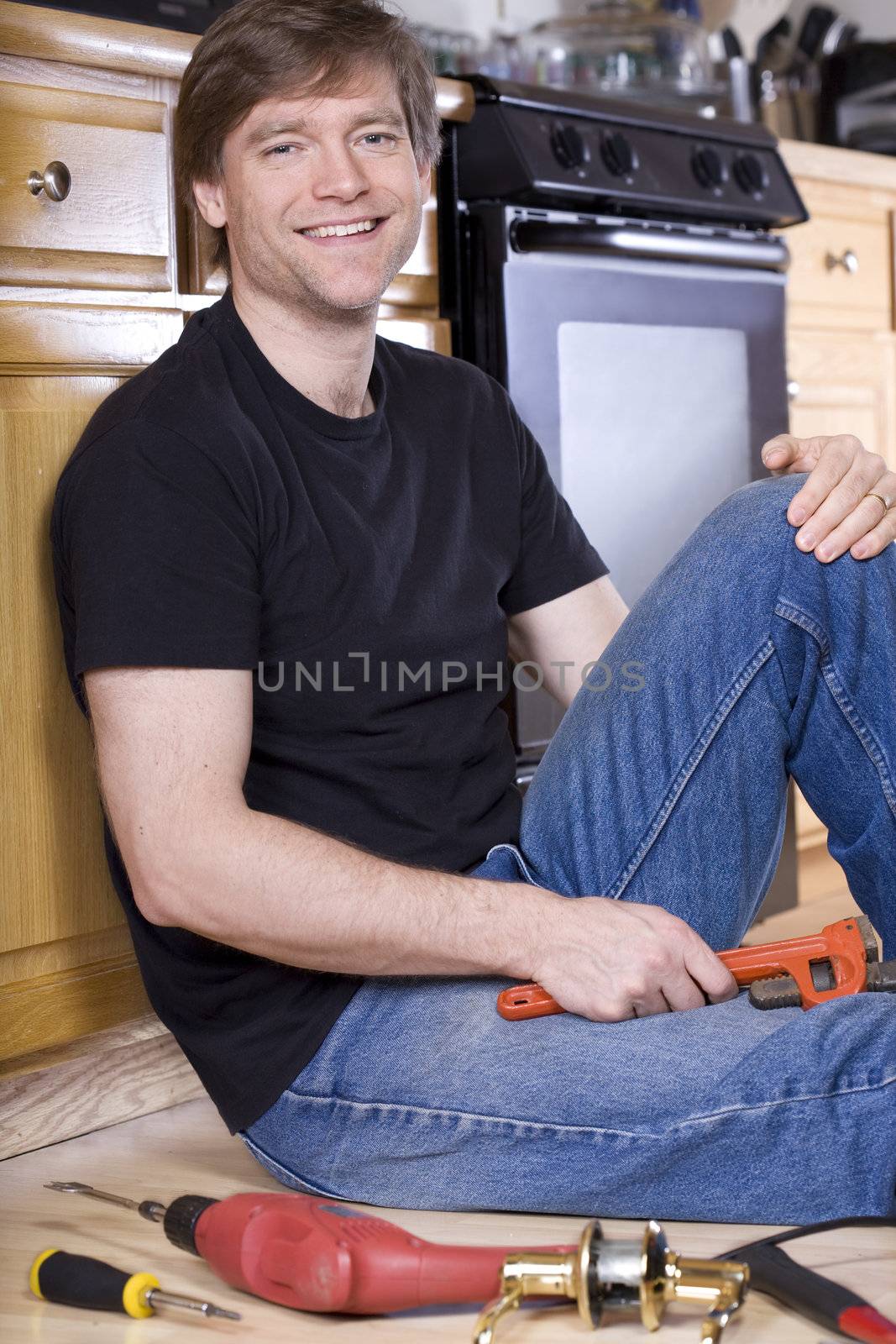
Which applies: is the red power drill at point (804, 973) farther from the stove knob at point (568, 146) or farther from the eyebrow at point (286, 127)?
the stove knob at point (568, 146)

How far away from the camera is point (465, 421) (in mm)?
1350

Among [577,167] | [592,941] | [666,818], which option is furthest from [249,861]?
[577,167]

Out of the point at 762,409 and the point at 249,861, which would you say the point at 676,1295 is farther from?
the point at 762,409

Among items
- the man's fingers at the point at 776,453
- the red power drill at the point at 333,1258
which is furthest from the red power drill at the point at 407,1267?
the man's fingers at the point at 776,453

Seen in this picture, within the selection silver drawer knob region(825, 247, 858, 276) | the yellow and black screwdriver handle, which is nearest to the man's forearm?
the yellow and black screwdriver handle

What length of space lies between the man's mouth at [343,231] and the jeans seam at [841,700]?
43cm

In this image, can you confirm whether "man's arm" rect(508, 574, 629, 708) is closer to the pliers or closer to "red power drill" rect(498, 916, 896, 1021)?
"red power drill" rect(498, 916, 896, 1021)

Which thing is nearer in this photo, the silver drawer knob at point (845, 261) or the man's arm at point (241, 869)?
the man's arm at point (241, 869)

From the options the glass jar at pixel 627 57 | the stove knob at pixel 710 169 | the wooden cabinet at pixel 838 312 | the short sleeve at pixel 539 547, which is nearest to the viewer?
the short sleeve at pixel 539 547

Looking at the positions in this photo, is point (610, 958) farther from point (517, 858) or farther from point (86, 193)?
point (86, 193)

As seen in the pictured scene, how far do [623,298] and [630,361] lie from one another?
72mm

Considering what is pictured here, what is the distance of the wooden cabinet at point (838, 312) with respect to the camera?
2248mm

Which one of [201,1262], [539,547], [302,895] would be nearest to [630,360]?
[539,547]

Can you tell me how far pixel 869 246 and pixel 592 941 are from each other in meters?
1.62
